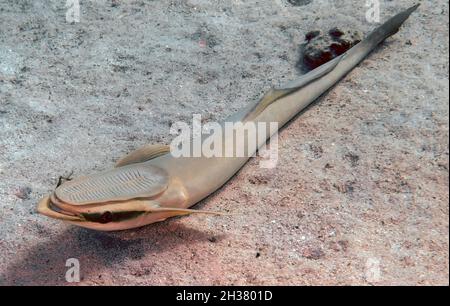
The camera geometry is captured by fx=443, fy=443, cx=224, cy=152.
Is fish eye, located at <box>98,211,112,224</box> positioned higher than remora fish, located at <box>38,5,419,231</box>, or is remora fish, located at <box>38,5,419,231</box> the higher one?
remora fish, located at <box>38,5,419,231</box>

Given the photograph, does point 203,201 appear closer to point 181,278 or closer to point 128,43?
point 181,278

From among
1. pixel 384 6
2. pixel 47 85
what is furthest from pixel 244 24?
pixel 47 85

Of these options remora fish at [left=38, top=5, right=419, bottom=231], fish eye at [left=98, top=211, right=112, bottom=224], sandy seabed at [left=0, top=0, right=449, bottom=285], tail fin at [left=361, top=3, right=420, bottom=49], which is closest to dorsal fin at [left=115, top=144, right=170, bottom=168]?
remora fish at [left=38, top=5, right=419, bottom=231]

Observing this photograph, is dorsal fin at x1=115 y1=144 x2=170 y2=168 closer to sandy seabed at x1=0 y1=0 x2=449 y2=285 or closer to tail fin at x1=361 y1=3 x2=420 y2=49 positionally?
sandy seabed at x1=0 y1=0 x2=449 y2=285

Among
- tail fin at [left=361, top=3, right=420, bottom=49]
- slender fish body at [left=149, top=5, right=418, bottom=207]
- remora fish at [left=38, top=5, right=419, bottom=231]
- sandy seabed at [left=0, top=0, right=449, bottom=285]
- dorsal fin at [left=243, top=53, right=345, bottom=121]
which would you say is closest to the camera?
remora fish at [left=38, top=5, right=419, bottom=231]

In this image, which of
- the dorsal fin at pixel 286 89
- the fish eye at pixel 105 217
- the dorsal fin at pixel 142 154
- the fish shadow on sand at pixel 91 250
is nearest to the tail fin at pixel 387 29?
the dorsal fin at pixel 286 89

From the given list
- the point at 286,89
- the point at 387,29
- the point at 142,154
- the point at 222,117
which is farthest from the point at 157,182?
the point at 387,29
